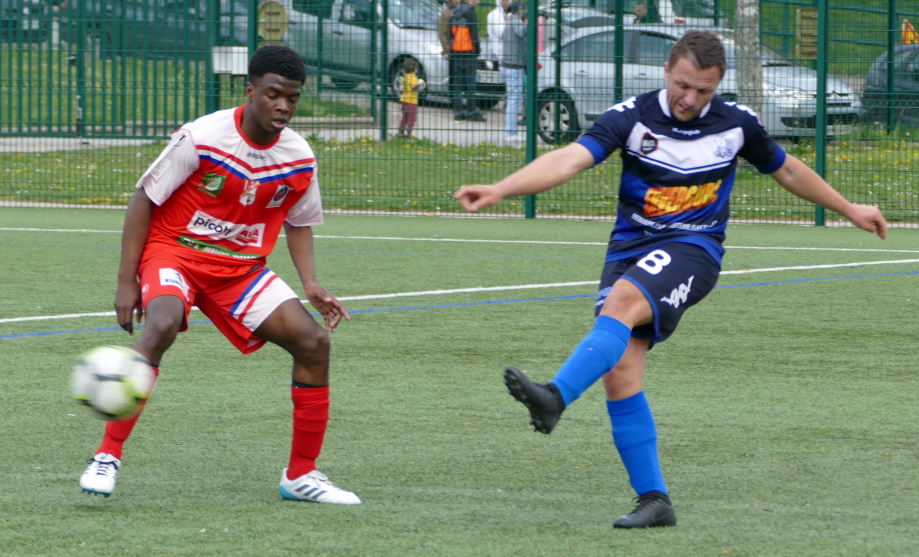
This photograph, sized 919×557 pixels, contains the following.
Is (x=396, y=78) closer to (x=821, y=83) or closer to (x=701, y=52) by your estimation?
(x=821, y=83)

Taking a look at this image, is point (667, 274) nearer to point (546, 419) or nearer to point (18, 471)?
point (546, 419)

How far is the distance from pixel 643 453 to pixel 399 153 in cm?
1048

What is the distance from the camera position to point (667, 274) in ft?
12.6

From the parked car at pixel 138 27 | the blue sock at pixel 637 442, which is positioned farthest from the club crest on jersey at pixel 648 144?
the parked car at pixel 138 27

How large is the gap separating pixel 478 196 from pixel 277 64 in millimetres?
1088

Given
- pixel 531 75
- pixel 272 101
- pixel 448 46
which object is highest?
pixel 448 46

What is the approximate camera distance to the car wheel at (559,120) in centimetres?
1384

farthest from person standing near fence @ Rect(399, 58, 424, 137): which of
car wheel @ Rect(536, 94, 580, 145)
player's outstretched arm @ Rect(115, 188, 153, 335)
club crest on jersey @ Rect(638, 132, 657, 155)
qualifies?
club crest on jersey @ Rect(638, 132, 657, 155)

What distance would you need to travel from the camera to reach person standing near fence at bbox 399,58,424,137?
1387 centimetres

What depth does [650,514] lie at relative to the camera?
151 inches

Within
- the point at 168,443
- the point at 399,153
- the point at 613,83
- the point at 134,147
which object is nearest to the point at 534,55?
the point at 613,83

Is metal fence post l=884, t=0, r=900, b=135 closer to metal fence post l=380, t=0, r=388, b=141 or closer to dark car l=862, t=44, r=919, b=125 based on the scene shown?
dark car l=862, t=44, r=919, b=125

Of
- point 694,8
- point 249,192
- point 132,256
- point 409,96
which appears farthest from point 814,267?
point 132,256

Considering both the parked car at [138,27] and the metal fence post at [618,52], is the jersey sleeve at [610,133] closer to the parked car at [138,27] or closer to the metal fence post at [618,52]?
the metal fence post at [618,52]
